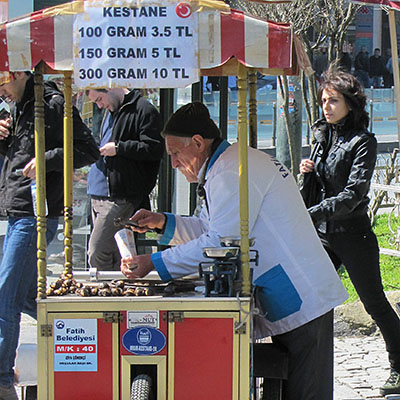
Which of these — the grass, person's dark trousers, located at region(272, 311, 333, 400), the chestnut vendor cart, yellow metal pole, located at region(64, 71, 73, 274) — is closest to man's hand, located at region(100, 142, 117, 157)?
yellow metal pole, located at region(64, 71, 73, 274)

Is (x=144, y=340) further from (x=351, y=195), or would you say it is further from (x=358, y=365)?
(x=358, y=365)

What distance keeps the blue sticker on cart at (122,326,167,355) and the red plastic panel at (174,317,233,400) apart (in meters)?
0.08

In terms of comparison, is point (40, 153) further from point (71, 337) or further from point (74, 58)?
point (71, 337)

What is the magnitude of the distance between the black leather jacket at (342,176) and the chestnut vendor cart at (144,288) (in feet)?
5.15

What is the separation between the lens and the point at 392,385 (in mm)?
5293

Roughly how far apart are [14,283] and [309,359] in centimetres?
179

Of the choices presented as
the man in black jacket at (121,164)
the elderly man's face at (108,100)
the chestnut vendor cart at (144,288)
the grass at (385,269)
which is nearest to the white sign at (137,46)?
the chestnut vendor cart at (144,288)

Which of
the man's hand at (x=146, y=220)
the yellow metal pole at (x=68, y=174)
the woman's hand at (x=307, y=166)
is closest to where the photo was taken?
the man's hand at (x=146, y=220)

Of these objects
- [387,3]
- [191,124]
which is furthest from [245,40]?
[387,3]

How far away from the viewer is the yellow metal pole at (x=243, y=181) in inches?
136

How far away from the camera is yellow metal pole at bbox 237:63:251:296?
11.3 ft

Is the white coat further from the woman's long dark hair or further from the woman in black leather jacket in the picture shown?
the woman's long dark hair

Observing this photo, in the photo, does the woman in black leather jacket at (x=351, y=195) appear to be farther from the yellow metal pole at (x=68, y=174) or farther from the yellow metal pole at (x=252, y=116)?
the yellow metal pole at (x=68, y=174)

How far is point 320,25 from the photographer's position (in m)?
9.49
